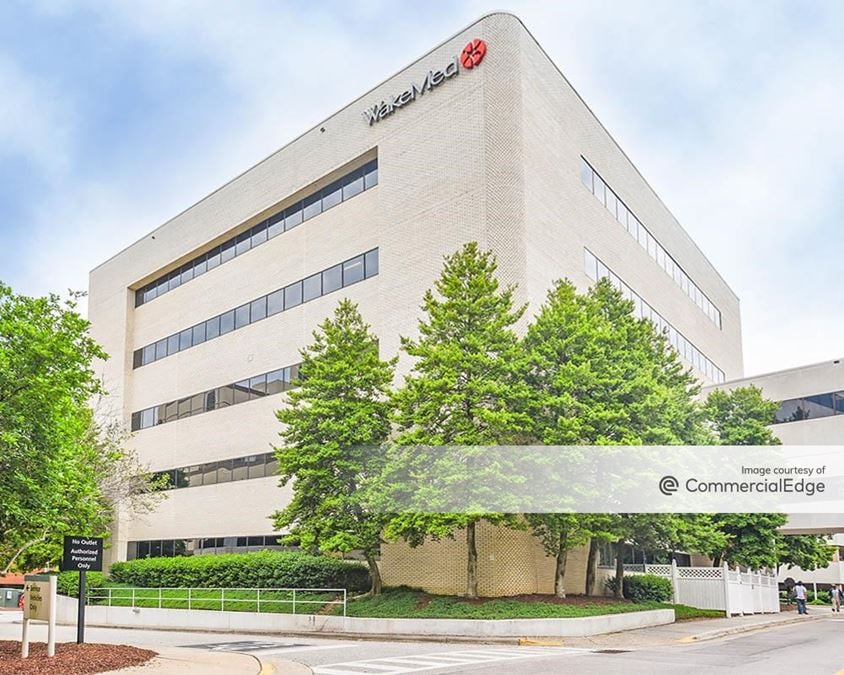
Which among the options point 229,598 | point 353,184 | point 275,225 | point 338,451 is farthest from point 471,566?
Result: point 275,225

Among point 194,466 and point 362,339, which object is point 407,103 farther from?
point 194,466

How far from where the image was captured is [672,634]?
24.4 m

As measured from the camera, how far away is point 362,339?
31000 mm

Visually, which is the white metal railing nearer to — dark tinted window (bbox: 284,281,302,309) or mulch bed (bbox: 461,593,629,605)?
mulch bed (bbox: 461,593,629,605)

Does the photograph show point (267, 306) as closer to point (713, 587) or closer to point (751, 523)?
point (713, 587)

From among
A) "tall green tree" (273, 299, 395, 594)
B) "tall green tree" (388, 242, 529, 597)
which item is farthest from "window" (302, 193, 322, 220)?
A: "tall green tree" (388, 242, 529, 597)

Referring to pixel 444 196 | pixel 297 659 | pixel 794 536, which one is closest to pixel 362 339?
pixel 444 196

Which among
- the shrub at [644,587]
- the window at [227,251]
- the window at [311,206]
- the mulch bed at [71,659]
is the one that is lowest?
the shrub at [644,587]

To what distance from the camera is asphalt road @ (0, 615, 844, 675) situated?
1636 cm

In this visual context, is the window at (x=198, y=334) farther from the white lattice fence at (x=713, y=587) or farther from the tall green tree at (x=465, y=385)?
the white lattice fence at (x=713, y=587)

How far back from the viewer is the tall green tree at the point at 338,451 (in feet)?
93.0

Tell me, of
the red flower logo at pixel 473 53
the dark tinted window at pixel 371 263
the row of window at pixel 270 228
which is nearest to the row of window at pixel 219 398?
the dark tinted window at pixel 371 263

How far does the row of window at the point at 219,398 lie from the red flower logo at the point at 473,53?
45.0ft

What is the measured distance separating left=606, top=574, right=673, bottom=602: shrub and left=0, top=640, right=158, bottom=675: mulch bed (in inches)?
736
